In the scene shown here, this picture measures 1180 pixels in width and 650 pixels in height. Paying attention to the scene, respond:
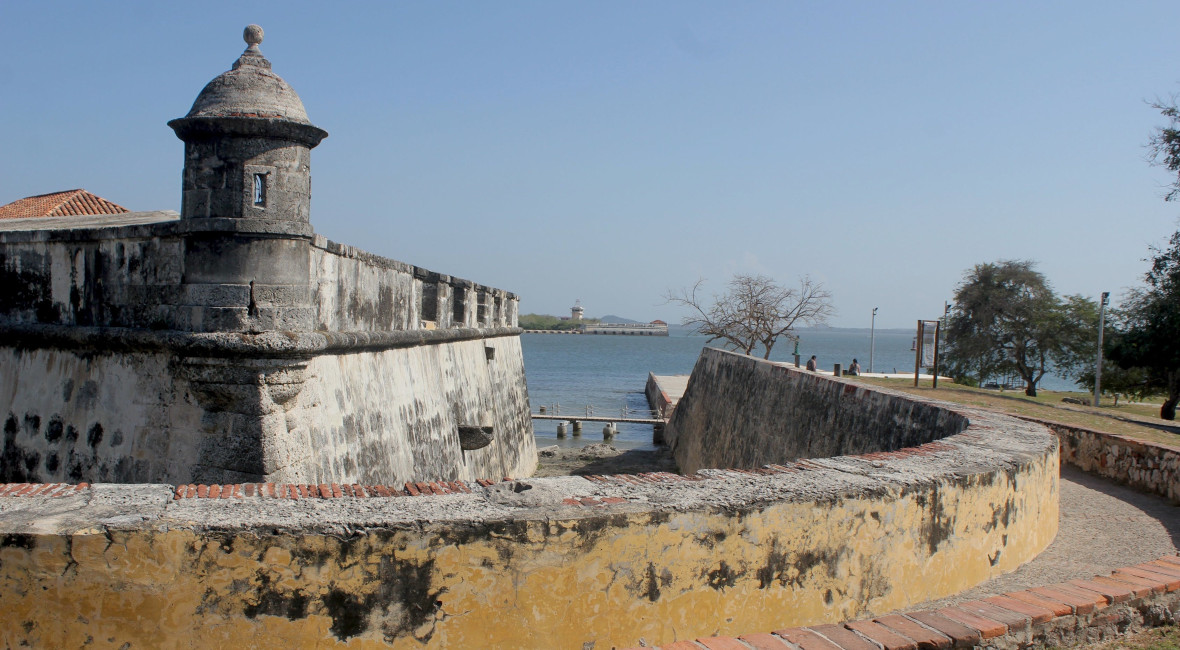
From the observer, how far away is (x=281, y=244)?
5.91 metres

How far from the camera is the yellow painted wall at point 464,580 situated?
8.89 ft

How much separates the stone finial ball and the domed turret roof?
0.22 m

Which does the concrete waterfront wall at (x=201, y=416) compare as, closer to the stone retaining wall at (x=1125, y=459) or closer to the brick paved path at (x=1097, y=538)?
the brick paved path at (x=1097, y=538)

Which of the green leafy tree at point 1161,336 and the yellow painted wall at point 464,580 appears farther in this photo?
the green leafy tree at point 1161,336

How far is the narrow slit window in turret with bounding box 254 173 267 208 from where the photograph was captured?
595 cm

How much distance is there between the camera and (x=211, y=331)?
575cm

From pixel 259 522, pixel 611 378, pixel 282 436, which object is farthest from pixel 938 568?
pixel 611 378

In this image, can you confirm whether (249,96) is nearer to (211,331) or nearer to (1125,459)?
(211,331)

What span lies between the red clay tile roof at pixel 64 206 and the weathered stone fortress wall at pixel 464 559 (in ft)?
52.4

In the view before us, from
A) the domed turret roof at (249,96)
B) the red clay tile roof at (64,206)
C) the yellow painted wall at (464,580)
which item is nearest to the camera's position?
the yellow painted wall at (464,580)

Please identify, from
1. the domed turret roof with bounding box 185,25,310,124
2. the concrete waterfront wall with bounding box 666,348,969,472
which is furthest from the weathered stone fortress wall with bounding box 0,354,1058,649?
the concrete waterfront wall with bounding box 666,348,969,472

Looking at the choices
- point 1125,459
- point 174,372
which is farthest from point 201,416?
point 1125,459

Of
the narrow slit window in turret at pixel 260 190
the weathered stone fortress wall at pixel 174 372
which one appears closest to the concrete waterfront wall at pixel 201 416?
the weathered stone fortress wall at pixel 174 372

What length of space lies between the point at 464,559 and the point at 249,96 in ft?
14.9
